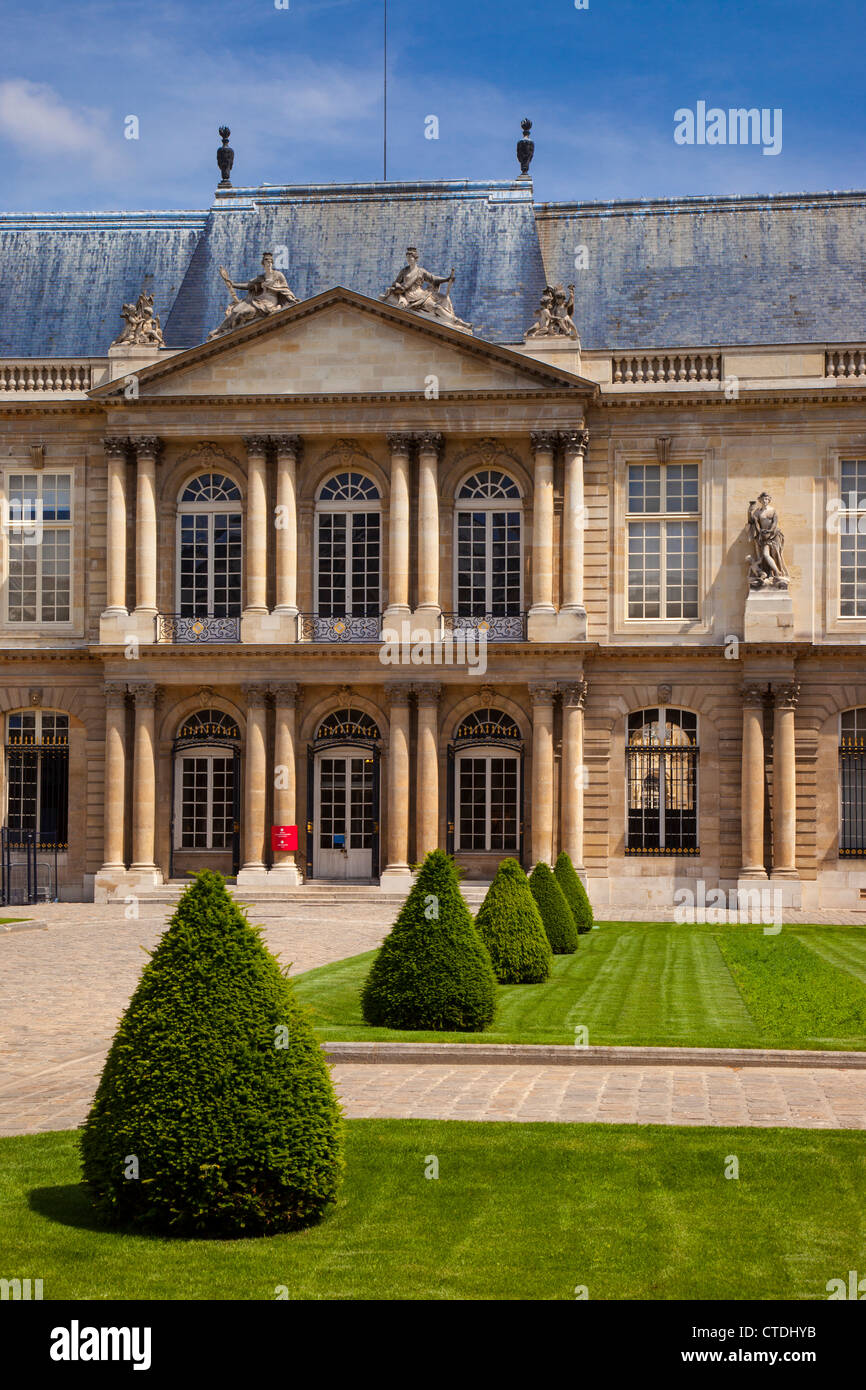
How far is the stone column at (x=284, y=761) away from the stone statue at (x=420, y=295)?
9.72m

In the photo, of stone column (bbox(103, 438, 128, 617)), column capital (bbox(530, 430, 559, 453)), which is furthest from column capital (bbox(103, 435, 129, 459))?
column capital (bbox(530, 430, 559, 453))

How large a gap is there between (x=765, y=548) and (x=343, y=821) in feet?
40.9

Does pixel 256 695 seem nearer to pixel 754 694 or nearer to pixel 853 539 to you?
pixel 754 694

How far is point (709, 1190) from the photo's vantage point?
10578mm

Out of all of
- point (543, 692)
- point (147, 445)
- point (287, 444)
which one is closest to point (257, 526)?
point (287, 444)

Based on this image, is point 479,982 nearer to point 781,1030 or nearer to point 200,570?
point 781,1030

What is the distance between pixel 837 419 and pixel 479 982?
2660 cm

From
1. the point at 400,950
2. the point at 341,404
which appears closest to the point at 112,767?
the point at 341,404

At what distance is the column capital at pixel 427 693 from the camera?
4084 centimetres

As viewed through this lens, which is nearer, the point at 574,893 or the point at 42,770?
the point at 574,893

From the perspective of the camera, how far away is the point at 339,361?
4134 cm

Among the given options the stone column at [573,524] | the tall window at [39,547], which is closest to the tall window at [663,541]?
the stone column at [573,524]

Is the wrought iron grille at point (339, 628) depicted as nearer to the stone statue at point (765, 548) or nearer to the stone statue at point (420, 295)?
the stone statue at point (420, 295)

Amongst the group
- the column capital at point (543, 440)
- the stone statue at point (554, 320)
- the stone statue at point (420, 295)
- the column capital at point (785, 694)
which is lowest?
the column capital at point (785, 694)
